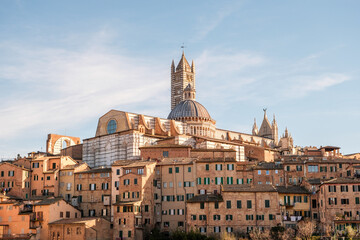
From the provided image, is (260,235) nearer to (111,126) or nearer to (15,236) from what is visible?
(15,236)

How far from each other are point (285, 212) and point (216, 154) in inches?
442

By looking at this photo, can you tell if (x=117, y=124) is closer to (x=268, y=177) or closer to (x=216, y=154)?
(x=216, y=154)

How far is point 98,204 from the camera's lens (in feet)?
Result: 195

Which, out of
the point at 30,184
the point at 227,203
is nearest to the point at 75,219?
the point at 30,184

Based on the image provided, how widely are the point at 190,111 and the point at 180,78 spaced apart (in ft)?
116

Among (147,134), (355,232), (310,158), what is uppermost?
(147,134)

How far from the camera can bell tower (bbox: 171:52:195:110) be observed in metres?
127

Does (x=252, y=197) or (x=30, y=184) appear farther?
(x=30, y=184)

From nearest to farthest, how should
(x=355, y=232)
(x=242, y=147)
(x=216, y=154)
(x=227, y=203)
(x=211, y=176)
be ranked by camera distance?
(x=355, y=232) → (x=227, y=203) → (x=211, y=176) → (x=216, y=154) → (x=242, y=147)

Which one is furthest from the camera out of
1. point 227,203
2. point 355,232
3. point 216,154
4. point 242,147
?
point 242,147

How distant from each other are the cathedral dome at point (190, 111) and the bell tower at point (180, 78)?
98.0ft

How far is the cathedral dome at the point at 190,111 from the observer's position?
93688mm

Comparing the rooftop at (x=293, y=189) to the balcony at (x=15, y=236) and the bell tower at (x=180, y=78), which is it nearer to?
the balcony at (x=15, y=236)

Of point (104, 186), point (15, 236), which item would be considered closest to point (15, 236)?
point (15, 236)
